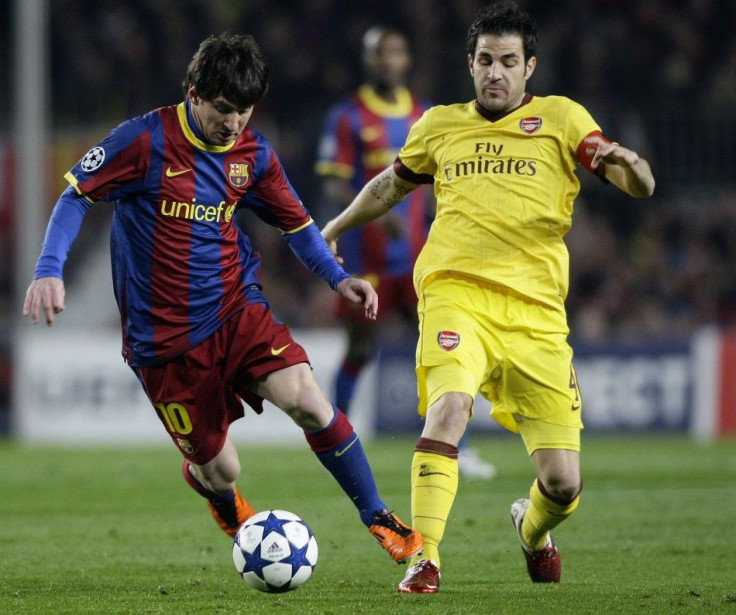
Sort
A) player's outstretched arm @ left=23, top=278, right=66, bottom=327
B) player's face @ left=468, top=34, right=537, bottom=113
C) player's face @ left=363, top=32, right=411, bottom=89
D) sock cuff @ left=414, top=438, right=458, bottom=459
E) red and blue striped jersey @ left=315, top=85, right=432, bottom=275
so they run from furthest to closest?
red and blue striped jersey @ left=315, top=85, right=432, bottom=275 → player's face @ left=363, top=32, right=411, bottom=89 → player's face @ left=468, top=34, right=537, bottom=113 → sock cuff @ left=414, top=438, right=458, bottom=459 → player's outstretched arm @ left=23, top=278, right=66, bottom=327

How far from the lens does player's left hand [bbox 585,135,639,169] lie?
5.00m

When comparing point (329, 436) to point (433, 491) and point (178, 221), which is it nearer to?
point (433, 491)

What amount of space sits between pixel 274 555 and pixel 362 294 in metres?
1.07

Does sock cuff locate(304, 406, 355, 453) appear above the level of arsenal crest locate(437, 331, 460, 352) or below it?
below

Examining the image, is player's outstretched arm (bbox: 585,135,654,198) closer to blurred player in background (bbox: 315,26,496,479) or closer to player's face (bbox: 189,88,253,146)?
player's face (bbox: 189,88,253,146)

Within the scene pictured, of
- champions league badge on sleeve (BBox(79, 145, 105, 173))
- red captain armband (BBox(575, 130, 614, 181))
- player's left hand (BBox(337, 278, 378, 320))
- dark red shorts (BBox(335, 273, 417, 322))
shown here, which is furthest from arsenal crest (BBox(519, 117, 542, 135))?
dark red shorts (BBox(335, 273, 417, 322))

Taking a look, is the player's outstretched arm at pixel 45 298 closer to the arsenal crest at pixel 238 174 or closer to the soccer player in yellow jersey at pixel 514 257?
the arsenal crest at pixel 238 174

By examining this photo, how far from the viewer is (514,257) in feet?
17.7

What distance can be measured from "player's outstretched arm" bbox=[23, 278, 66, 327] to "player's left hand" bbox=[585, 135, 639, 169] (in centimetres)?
198

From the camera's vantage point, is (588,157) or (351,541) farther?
(351,541)

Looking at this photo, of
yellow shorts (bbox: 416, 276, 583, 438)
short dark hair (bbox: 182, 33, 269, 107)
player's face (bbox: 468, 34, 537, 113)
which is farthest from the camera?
player's face (bbox: 468, 34, 537, 113)

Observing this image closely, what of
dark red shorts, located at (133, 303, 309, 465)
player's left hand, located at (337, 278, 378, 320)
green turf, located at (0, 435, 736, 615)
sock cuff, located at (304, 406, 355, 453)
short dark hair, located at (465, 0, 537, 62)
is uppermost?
short dark hair, located at (465, 0, 537, 62)

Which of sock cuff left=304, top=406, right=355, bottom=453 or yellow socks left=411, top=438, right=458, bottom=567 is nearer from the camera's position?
yellow socks left=411, top=438, right=458, bottom=567

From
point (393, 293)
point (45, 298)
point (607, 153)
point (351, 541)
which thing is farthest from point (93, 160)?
point (393, 293)
